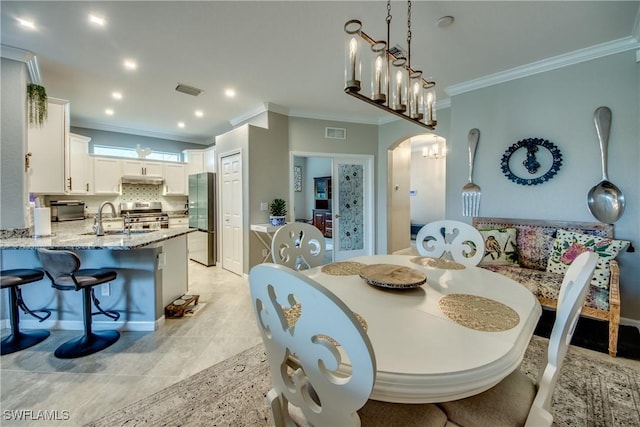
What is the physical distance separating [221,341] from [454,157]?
368 cm

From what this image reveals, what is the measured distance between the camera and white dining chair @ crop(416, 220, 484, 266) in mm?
2074

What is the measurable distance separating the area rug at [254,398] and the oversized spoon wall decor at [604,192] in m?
1.42

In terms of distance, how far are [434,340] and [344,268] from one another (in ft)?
2.90

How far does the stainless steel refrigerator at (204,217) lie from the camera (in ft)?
16.0

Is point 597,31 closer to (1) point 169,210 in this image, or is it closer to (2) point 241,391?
Result: (2) point 241,391

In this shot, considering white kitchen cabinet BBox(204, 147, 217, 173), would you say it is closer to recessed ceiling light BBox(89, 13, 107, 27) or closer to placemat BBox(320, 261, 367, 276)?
recessed ceiling light BBox(89, 13, 107, 27)

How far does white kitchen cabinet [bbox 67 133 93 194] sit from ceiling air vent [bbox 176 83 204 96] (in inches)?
100

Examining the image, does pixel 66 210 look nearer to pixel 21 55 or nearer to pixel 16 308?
pixel 21 55

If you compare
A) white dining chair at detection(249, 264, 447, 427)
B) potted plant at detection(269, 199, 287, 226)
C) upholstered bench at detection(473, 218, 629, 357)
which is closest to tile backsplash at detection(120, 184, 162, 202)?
potted plant at detection(269, 199, 287, 226)

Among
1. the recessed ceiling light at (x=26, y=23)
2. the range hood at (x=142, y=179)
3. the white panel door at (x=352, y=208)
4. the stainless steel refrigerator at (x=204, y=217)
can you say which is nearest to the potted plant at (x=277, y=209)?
the white panel door at (x=352, y=208)

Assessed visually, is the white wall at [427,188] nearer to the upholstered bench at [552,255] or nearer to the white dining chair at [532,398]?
the upholstered bench at [552,255]

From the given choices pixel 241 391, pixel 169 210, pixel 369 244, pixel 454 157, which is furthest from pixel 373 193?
pixel 169 210

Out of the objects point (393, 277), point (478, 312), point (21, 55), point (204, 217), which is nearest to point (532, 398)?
point (478, 312)

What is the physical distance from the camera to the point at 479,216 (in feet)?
11.6
